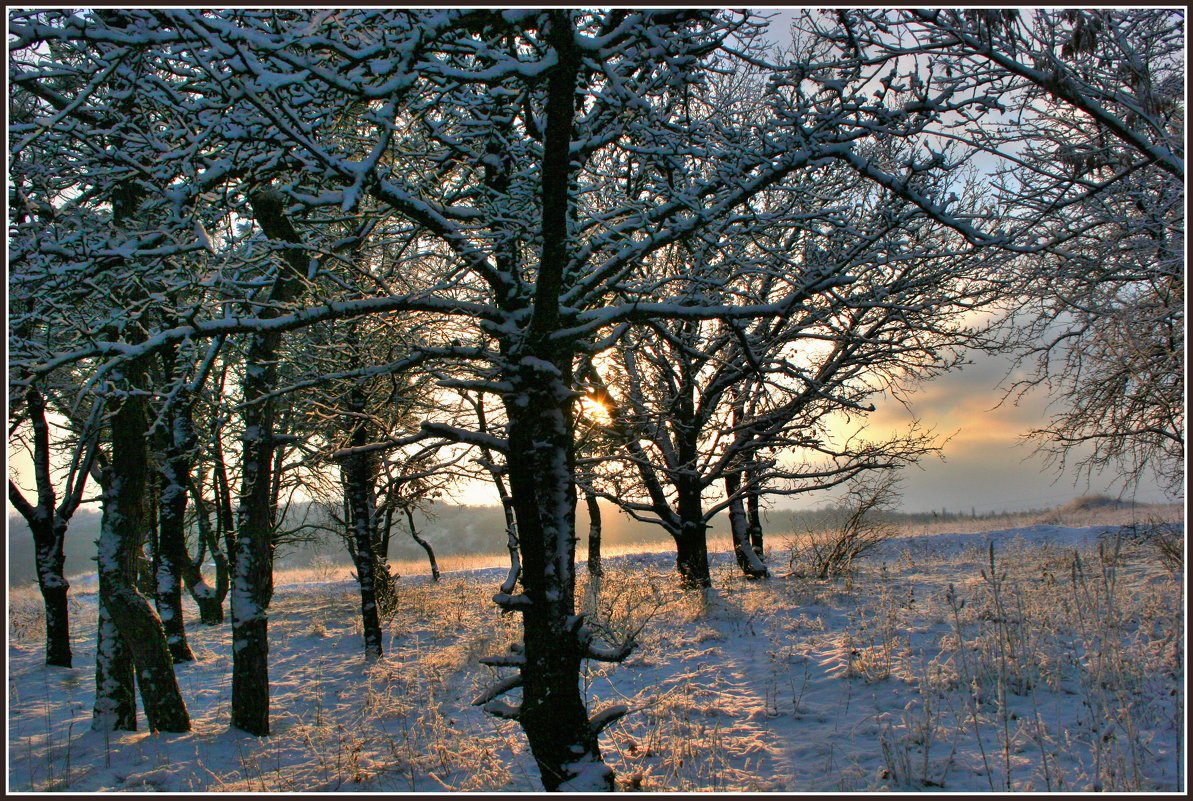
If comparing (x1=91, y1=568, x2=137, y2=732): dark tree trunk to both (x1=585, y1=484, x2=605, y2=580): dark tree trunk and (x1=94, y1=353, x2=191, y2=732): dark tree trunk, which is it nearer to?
(x1=94, y1=353, x2=191, y2=732): dark tree trunk

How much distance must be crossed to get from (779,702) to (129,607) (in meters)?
6.88

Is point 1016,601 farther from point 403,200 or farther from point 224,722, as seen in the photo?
point 224,722

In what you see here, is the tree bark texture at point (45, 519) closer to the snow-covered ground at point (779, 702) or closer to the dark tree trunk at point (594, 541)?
the snow-covered ground at point (779, 702)

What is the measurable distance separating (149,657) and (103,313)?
3776 millimetres

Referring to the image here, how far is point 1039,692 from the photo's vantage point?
602cm

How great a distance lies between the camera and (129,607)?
24.6ft

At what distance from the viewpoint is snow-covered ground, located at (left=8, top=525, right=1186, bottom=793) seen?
5086mm

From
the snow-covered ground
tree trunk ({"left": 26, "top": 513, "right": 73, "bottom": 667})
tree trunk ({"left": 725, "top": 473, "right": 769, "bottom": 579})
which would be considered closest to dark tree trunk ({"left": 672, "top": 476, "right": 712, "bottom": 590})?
tree trunk ({"left": 725, "top": 473, "right": 769, "bottom": 579})

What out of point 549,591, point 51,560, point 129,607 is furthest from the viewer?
point 51,560

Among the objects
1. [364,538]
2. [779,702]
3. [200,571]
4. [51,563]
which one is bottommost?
[779,702]

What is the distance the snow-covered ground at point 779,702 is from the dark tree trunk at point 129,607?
358mm

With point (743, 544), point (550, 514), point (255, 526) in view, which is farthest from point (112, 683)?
point (743, 544)

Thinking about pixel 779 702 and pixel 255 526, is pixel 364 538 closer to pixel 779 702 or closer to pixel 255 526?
pixel 255 526

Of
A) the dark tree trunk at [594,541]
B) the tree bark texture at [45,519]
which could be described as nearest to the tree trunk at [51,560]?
the tree bark texture at [45,519]
